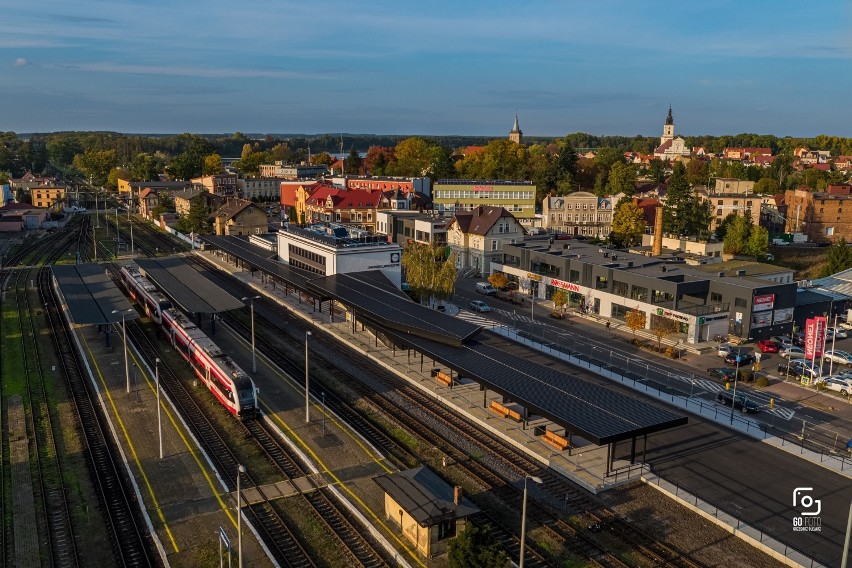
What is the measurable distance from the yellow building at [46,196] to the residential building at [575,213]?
110m

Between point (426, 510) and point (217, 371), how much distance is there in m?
19.1

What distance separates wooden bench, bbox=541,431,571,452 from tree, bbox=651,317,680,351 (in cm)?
2103

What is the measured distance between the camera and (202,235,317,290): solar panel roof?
6525 cm

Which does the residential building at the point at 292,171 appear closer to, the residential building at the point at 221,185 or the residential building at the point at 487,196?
the residential building at the point at 221,185

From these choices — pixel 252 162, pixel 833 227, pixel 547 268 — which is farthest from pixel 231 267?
pixel 252 162

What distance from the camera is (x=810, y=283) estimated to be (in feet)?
235

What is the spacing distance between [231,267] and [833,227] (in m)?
91.9

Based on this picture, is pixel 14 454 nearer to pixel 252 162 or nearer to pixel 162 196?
pixel 162 196

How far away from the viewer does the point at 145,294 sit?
59.5 meters

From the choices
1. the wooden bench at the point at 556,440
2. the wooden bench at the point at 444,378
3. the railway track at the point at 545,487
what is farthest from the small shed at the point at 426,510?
the wooden bench at the point at 444,378

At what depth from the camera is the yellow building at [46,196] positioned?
5812 inches

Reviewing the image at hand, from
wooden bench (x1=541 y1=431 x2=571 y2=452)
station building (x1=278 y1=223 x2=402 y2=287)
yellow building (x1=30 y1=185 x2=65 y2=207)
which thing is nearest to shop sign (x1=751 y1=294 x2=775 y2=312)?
wooden bench (x1=541 y1=431 x2=571 y2=452)

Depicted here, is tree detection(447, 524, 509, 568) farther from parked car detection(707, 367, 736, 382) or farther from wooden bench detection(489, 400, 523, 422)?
parked car detection(707, 367, 736, 382)

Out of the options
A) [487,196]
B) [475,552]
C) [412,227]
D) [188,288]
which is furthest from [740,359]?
[487,196]
